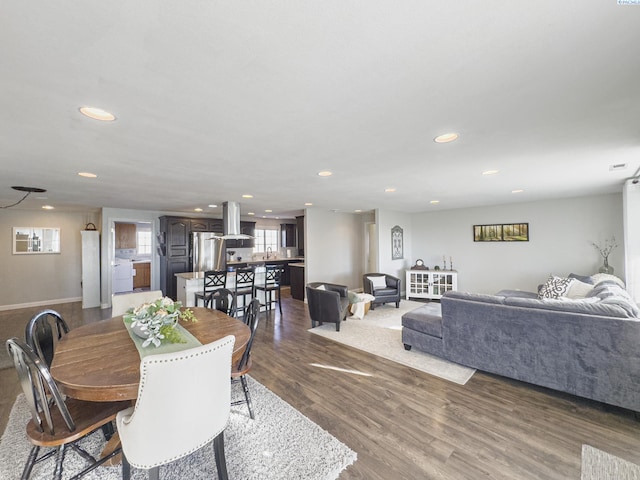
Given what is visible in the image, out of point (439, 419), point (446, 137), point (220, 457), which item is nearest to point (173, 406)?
point (220, 457)

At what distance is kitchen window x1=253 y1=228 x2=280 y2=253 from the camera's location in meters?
9.71

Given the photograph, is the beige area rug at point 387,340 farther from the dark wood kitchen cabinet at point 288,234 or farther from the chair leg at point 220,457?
the dark wood kitchen cabinet at point 288,234

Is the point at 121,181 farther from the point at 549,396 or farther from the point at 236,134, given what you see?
the point at 549,396

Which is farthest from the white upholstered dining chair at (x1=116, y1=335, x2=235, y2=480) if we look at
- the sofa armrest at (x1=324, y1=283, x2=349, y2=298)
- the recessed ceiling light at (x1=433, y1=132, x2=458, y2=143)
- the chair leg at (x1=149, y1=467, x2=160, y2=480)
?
the sofa armrest at (x1=324, y1=283, x2=349, y2=298)

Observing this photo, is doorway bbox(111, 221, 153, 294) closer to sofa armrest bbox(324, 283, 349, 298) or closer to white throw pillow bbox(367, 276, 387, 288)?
sofa armrest bbox(324, 283, 349, 298)

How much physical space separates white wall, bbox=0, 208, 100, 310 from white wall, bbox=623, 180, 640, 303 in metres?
10.6

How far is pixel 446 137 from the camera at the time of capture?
2.14m

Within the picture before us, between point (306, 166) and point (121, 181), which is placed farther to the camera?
point (121, 181)

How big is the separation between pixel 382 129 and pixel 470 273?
20.4 ft

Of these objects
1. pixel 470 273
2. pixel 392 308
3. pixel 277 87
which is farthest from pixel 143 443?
pixel 470 273

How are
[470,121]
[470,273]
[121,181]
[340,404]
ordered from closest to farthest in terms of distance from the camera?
[470,121] < [340,404] < [121,181] < [470,273]

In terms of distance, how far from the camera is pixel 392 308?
5922mm

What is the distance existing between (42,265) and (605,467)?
10.1 metres

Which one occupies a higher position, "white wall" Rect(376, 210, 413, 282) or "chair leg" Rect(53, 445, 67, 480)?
"white wall" Rect(376, 210, 413, 282)
